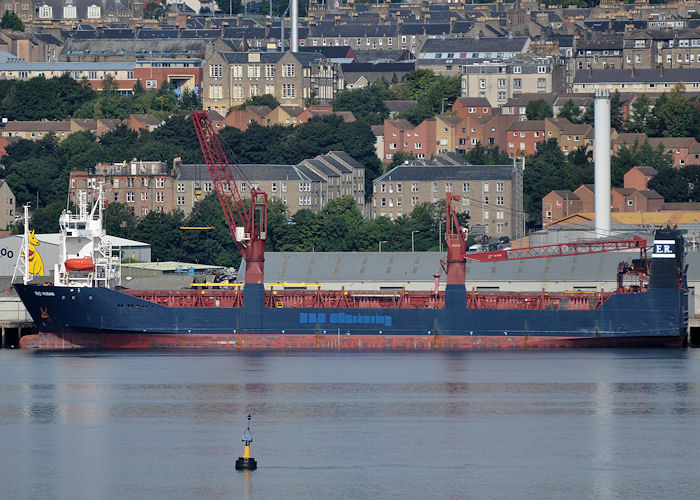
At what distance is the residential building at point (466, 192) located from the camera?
142 meters

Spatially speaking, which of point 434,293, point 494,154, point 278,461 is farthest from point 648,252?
point 494,154

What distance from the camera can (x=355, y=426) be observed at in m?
60.3

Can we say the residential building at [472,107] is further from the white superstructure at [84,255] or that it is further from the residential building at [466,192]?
the white superstructure at [84,255]

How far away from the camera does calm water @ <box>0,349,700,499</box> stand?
51156 mm

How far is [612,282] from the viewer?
9238 centimetres

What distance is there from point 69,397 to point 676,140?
101761 mm

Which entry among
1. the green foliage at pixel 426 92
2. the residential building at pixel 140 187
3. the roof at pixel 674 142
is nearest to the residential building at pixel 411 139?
the green foliage at pixel 426 92

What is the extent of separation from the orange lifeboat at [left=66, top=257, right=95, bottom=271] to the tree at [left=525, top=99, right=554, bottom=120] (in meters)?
88.9

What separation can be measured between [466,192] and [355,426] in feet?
276

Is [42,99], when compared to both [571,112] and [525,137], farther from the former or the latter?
[571,112]

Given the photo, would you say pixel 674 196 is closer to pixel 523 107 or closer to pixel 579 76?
pixel 523 107

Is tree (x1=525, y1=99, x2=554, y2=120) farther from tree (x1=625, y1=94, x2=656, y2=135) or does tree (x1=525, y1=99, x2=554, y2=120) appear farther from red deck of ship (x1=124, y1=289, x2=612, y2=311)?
red deck of ship (x1=124, y1=289, x2=612, y2=311)

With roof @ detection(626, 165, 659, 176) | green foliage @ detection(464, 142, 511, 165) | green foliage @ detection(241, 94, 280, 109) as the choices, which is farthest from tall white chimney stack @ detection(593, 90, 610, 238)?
green foliage @ detection(241, 94, 280, 109)

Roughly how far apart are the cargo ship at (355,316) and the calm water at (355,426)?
8.52 ft
